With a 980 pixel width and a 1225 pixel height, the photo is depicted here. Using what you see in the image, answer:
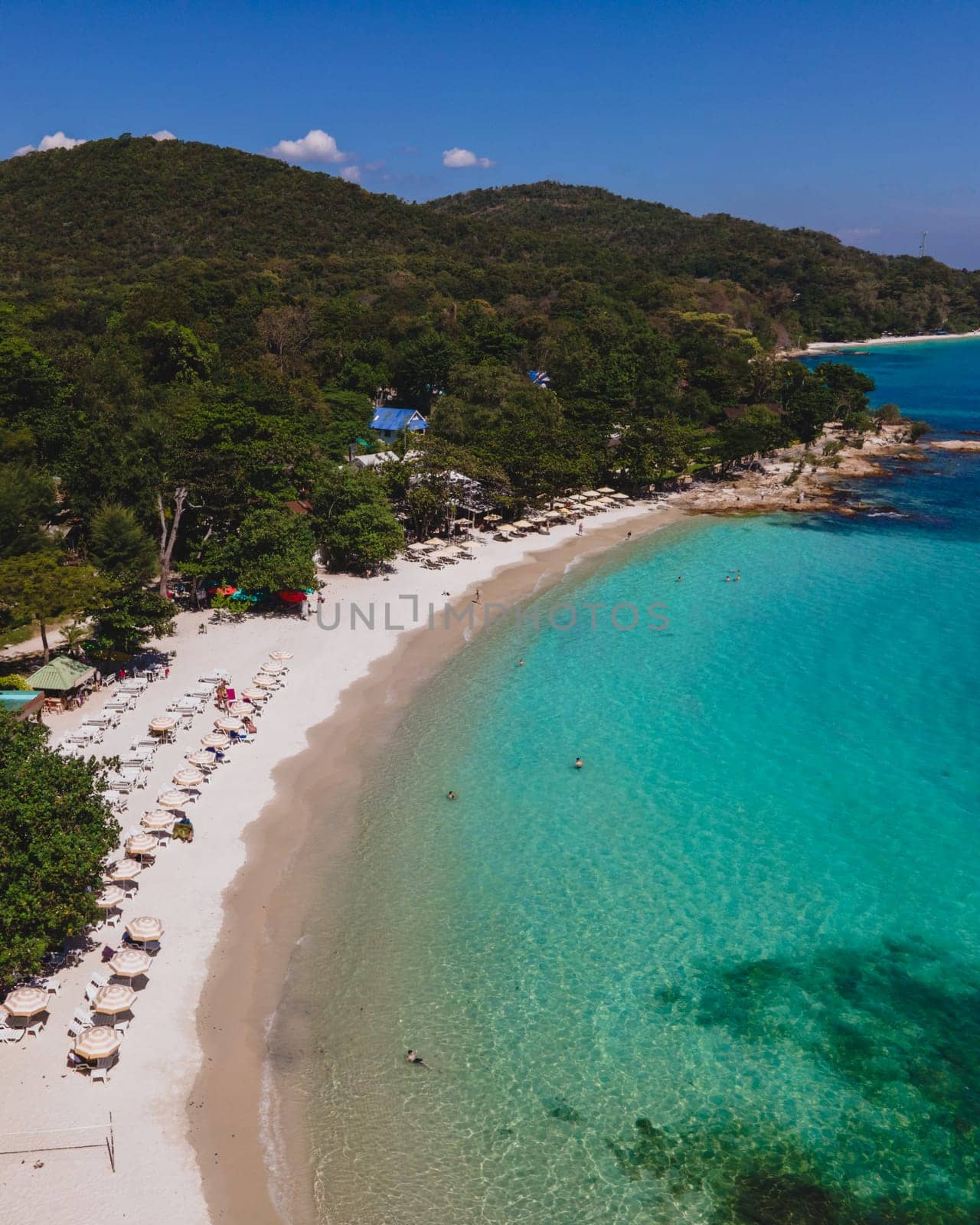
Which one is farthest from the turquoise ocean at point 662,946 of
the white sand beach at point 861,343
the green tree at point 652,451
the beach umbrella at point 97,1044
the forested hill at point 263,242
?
the white sand beach at point 861,343

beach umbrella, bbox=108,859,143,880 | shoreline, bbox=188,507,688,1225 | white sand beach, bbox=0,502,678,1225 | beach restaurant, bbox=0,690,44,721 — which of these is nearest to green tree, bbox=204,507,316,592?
white sand beach, bbox=0,502,678,1225

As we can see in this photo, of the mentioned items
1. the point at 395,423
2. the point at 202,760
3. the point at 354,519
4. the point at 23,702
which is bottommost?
the point at 202,760

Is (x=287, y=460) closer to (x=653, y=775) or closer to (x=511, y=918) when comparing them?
(x=653, y=775)

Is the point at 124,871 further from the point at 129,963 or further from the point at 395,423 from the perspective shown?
the point at 395,423

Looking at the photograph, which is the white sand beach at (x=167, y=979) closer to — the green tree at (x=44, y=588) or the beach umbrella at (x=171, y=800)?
the beach umbrella at (x=171, y=800)

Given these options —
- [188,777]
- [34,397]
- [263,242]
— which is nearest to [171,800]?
[188,777]

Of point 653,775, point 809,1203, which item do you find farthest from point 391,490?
point 809,1203
